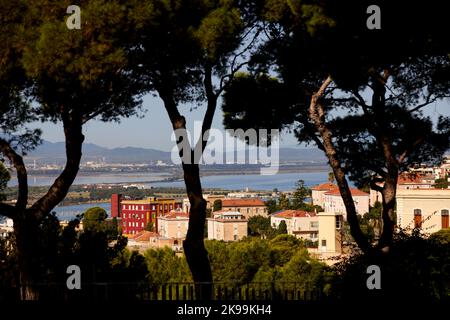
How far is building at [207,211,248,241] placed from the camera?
82.1 meters

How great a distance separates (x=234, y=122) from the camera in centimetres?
1004

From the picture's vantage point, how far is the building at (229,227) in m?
82.1

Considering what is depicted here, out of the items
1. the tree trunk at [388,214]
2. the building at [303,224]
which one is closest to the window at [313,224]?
the building at [303,224]

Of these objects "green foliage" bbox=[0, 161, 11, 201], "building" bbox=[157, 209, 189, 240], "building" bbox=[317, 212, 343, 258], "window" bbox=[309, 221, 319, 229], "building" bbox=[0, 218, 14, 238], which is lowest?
"building" bbox=[157, 209, 189, 240]

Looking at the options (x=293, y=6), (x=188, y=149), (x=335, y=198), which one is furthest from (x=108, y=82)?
(x=335, y=198)

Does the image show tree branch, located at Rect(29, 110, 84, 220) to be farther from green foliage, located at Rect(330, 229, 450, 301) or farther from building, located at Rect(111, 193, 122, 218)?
building, located at Rect(111, 193, 122, 218)

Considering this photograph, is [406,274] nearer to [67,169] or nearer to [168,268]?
[67,169]

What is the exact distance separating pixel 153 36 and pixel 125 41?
0.44 m

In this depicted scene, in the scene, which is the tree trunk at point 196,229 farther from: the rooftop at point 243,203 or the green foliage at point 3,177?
the rooftop at point 243,203

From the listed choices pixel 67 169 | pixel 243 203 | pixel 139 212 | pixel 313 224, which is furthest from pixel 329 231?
pixel 139 212

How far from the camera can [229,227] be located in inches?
→ 3219

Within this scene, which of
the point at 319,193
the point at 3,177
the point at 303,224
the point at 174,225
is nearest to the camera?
the point at 3,177

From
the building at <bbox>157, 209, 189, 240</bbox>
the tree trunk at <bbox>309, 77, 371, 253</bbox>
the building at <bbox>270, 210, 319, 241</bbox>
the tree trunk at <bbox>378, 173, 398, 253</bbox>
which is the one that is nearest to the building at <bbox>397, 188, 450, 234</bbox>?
the tree trunk at <bbox>378, 173, 398, 253</bbox>
